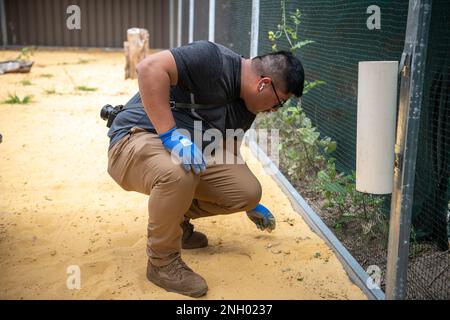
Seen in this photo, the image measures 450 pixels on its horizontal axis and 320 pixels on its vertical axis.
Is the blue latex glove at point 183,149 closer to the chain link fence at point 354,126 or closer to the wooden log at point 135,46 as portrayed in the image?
the chain link fence at point 354,126

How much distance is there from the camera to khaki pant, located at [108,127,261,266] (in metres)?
Result: 2.14

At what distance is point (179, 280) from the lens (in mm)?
2223

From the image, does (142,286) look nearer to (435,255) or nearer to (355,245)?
(355,245)

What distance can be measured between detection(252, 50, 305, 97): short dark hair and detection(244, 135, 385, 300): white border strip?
2.92ft

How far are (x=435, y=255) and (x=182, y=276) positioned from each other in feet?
4.08

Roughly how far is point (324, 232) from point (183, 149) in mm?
1130

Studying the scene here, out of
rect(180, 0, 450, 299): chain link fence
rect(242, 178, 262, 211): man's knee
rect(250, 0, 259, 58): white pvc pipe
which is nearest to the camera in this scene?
rect(180, 0, 450, 299): chain link fence

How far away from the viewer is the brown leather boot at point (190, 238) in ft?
8.84

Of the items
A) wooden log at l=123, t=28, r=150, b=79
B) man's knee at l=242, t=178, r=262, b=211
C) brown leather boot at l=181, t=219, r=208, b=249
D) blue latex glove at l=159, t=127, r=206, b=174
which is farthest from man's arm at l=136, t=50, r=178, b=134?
wooden log at l=123, t=28, r=150, b=79

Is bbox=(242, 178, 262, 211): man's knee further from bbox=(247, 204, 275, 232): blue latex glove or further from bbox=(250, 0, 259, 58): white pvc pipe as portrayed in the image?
bbox=(250, 0, 259, 58): white pvc pipe

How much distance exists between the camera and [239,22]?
5.45 metres

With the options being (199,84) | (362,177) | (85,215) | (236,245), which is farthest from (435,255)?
(85,215)

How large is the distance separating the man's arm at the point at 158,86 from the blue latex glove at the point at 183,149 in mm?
37
